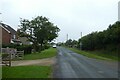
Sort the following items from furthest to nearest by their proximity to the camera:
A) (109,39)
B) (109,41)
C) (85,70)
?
1. (109,41)
2. (109,39)
3. (85,70)

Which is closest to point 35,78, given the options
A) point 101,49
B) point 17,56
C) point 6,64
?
point 6,64

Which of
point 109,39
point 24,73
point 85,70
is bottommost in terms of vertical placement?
point 85,70

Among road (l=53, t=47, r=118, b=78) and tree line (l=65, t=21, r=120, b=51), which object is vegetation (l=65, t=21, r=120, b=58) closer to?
tree line (l=65, t=21, r=120, b=51)

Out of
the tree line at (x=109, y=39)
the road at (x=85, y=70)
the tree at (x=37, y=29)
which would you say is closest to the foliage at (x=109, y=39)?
the tree line at (x=109, y=39)

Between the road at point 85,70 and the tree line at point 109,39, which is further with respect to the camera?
the tree line at point 109,39

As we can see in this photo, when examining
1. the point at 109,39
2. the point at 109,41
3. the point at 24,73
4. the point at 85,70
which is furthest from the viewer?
the point at 109,41

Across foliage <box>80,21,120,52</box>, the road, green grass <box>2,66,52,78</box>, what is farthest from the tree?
green grass <box>2,66,52,78</box>

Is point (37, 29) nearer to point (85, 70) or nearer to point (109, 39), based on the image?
point (109, 39)

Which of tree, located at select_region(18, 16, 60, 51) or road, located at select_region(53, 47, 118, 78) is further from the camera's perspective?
tree, located at select_region(18, 16, 60, 51)

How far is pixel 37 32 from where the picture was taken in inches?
2208

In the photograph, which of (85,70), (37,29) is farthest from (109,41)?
(85,70)

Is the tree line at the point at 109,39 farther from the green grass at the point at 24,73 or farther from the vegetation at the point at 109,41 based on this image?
the green grass at the point at 24,73

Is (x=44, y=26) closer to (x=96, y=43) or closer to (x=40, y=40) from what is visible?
(x=40, y=40)

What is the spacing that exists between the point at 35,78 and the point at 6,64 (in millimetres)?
8266
